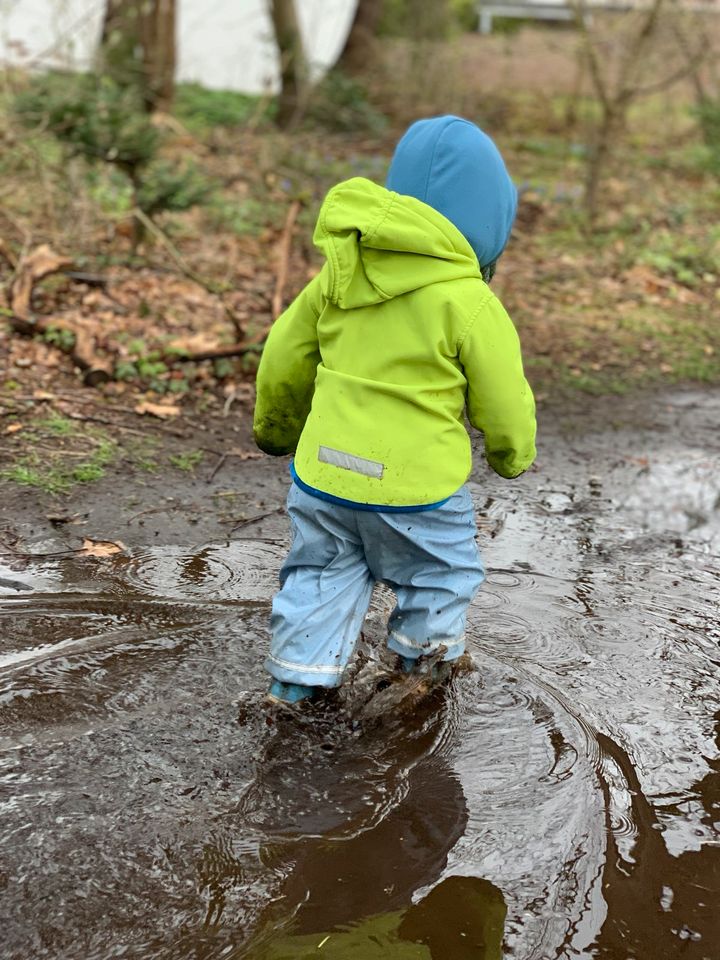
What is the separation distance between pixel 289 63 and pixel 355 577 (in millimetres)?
12656

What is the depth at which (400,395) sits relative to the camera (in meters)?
2.82

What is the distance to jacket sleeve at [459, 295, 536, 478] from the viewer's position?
280cm

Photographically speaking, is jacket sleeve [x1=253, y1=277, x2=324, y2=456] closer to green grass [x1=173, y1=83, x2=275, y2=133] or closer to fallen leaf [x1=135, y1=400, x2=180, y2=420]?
fallen leaf [x1=135, y1=400, x2=180, y2=420]

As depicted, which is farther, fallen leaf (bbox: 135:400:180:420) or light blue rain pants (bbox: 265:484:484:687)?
fallen leaf (bbox: 135:400:180:420)

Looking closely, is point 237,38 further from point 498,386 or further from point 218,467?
point 498,386

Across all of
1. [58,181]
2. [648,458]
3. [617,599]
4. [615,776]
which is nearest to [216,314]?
[58,181]

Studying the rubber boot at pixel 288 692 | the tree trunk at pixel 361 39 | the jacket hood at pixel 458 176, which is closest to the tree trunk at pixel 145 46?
the tree trunk at pixel 361 39

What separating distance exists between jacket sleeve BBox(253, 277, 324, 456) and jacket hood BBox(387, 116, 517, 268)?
14.9 inches

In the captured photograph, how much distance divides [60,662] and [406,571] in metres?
1.11

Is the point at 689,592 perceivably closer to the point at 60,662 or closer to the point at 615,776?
the point at 615,776

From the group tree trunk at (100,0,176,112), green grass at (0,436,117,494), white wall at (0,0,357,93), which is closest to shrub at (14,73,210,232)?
green grass at (0,436,117,494)

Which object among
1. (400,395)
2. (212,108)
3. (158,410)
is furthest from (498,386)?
(212,108)

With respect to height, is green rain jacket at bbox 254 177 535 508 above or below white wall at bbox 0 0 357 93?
above

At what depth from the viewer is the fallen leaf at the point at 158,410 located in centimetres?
549
